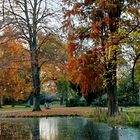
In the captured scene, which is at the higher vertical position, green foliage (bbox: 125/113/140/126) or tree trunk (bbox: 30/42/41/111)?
tree trunk (bbox: 30/42/41/111)

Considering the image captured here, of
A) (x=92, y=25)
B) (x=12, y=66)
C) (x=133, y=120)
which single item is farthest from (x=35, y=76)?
(x=133, y=120)

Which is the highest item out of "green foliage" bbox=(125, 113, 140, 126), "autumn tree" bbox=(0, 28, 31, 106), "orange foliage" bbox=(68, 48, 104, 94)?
"autumn tree" bbox=(0, 28, 31, 106)

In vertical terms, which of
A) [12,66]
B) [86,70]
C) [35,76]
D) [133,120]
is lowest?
[133,120]

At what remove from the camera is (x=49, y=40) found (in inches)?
2079

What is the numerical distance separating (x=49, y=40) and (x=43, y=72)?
1980 cm

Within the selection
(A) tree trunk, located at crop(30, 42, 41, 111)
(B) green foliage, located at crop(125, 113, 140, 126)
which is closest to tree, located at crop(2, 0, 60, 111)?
(A) tree trunk, located at crop(30, 42, 41, 111)

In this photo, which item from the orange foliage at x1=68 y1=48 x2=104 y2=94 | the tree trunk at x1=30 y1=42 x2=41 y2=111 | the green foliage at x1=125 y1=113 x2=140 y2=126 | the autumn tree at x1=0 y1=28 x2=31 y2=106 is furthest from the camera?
the tree trunk at x1=30 y1=42 x2=41 y2=111

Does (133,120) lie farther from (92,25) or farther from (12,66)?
(12,66)

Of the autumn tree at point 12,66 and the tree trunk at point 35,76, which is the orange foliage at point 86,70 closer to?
the autumn tree at point 12,66

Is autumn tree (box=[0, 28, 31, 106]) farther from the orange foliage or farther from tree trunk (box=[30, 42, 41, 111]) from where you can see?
the orange foliage

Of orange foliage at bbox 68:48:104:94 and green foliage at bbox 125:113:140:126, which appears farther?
orange foliage at bbox 68:48:104:94

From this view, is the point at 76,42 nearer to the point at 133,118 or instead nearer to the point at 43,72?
the point at 133,118

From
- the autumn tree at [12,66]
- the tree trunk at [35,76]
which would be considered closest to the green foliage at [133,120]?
the autumn tree at [12,66]

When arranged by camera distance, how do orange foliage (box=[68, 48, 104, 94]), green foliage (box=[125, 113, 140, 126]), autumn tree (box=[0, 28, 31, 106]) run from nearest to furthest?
green foliage (box=[125, 113, 140, 126]), orange foliage (box=[68, 48, 104, 94]), autumn tree (box=[0, 28, 31, 106])
